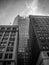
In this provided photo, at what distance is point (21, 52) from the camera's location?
4516 centimetres

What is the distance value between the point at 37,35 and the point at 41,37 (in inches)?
90.3

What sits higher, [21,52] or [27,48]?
[27,48]

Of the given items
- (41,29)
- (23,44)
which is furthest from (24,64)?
(41,29)

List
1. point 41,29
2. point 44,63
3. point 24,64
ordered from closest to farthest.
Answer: point 44,63 < point 41,29 < point 24,64

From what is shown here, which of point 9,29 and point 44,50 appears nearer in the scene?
point 44,50

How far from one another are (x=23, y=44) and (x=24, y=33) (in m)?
12.4

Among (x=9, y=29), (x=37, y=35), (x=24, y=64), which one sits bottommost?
(x=24, y=64)

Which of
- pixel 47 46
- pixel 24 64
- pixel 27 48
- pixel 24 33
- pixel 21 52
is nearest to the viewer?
pixel 47 46

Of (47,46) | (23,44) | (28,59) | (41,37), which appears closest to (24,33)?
(23,44)

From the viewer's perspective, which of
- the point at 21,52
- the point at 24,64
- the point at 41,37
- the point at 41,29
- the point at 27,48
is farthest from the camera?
the point at 27,48

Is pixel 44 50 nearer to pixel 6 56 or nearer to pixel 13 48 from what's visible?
pixel 13 48

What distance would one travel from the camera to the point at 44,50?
25.6 m

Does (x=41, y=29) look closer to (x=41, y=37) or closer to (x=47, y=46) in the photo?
(x=41, y=37)

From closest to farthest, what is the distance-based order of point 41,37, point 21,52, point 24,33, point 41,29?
point 41,37, point 41,29, point 21,52, point 24,33
